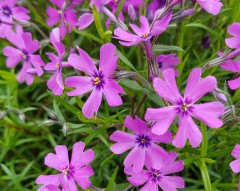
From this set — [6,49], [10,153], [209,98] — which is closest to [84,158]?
[209,98]

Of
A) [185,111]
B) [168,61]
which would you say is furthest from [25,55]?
[185,111]

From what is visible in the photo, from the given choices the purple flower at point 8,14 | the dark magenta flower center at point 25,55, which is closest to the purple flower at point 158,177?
the dark magenta flower center at point 25,55

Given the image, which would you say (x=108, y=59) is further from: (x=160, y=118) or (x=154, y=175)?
(x=154, y=175)

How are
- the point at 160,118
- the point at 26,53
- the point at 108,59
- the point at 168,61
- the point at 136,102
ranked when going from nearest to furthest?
the point at 160,118 < the point at 108,59 < the point at 168,61 < the point at 26,53 < the point at 136,102

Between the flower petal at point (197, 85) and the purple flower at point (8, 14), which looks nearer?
the flower petal at point (197, 85)

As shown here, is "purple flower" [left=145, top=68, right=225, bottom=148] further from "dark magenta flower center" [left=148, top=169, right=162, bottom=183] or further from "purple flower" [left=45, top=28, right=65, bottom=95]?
"purple flower" [left=45, top=28, right=65, bottom=95]

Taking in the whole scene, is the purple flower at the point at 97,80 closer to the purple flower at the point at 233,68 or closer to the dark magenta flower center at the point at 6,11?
the purple flower at the point at 233,68
